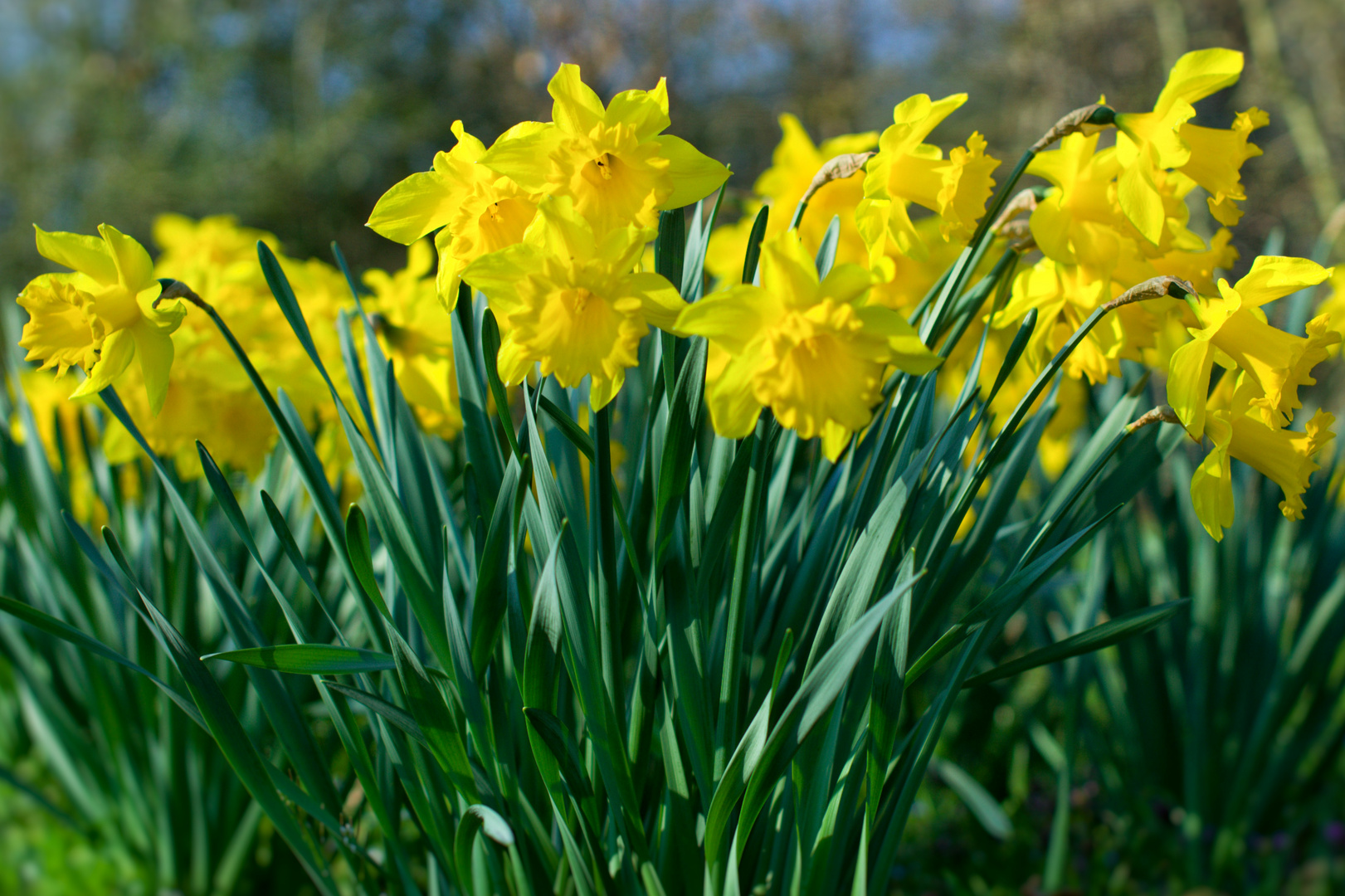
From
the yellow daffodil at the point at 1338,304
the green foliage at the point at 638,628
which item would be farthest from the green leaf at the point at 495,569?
the yellow daffodil at the point at 1338,304

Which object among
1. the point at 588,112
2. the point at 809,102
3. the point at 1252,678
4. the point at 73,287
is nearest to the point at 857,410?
the point at 588,112

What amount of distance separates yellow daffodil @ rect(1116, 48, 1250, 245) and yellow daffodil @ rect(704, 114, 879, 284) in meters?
0.28

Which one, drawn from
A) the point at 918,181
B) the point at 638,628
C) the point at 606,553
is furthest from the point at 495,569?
the point at 918,181

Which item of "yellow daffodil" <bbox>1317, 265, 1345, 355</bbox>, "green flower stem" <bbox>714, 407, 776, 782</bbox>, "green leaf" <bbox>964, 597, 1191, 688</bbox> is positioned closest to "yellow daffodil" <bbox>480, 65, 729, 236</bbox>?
"green flower stem" <bbox>714, 407, 776, 782</bbox>

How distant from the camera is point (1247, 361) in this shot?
0.71m

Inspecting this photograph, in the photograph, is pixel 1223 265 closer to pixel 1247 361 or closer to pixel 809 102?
pixel 1247 361

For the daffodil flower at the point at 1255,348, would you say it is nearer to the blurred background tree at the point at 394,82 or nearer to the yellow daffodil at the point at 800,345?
the yellow daffodil at the point at 800,345

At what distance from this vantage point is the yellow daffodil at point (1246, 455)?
70cm

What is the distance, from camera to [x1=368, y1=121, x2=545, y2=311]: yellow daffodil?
705 mm

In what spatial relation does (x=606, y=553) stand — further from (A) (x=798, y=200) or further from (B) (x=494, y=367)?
(A) (x=798, y=200)

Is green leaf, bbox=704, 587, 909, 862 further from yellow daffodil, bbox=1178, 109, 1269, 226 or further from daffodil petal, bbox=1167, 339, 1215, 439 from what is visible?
yellow daffodil, bbox=1178, 109, 1269, 226

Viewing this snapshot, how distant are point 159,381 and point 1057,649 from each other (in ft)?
3.02

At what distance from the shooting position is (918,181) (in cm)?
78

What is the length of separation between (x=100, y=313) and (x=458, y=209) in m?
0.36
